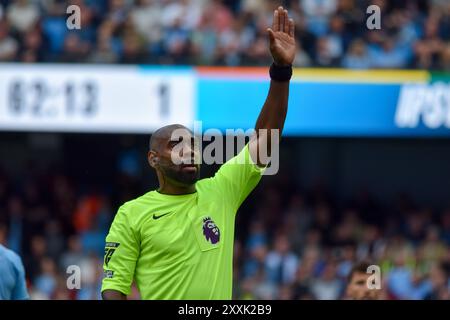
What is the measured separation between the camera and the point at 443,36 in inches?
564

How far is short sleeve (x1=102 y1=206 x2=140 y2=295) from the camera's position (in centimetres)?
500

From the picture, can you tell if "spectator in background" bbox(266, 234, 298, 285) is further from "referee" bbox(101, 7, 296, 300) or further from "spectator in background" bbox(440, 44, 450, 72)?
"referee" bbox(101, 7, 296, 300)

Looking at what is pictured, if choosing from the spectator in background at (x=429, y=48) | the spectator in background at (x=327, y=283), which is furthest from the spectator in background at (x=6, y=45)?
the spectator in background at (x=429, y=48)

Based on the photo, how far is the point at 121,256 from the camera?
5004mm

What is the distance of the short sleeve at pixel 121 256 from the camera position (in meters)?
5.00

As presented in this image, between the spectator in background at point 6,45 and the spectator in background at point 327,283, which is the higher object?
the spectator in background at point 6,45

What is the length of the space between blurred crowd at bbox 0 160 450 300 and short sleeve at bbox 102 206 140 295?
6.79 meters

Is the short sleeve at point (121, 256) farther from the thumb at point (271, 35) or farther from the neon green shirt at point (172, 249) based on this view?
the thumb at point (271, 35)

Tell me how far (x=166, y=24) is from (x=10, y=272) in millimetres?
8377

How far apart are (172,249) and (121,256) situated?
242mm

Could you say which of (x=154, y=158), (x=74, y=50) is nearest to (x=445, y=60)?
(x=74, y=50)

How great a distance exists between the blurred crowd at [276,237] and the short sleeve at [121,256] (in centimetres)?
679

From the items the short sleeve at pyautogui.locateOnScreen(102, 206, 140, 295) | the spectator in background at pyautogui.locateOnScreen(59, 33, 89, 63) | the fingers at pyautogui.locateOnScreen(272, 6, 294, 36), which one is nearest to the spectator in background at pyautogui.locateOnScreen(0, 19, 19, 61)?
the spectator in background at pyautogui.locateOnScreen(59, 33, 89, 63)

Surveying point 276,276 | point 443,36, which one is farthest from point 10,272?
point 443,36
